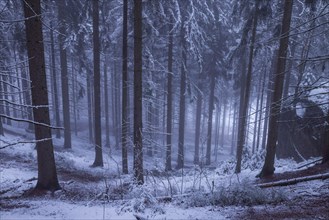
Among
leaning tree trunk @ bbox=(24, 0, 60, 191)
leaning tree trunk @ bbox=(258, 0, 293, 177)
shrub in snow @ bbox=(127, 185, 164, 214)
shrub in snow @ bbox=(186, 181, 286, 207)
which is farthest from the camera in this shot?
leaning tree trunk @ bbox=(258, 0, 293, 177)

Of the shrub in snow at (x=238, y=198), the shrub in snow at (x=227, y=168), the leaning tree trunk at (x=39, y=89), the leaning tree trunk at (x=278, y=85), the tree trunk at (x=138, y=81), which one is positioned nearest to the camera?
the shrub in snow at (x=238, y=198)

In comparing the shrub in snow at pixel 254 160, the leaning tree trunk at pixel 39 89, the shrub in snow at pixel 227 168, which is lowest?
the shrub in snow at pixel 227 168

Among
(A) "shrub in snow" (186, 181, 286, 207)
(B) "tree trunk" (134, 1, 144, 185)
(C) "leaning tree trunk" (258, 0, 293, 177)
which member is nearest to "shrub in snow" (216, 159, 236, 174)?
(C) "leaning tree trunk" (258, 0, 293, 177)

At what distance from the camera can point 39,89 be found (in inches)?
298

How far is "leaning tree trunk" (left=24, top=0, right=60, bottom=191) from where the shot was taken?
7.25m

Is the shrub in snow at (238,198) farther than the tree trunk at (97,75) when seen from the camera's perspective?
Answer: No

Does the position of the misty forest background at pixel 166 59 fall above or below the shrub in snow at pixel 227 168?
above

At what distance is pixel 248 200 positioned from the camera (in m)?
6.26

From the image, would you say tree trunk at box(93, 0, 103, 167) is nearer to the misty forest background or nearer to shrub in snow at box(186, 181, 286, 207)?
the misty forest background

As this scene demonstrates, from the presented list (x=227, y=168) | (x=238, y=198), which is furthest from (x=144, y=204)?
(x=227, y=168)

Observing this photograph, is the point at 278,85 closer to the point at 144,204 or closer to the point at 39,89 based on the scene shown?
the point at 144,204

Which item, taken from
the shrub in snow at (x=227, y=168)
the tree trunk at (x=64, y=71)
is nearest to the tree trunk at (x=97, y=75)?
the tree trunk at (x=64, y=71)

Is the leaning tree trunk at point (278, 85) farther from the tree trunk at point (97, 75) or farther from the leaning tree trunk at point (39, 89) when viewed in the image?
the tree trunk at point (97, 75)

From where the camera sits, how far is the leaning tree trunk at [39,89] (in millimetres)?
7254
